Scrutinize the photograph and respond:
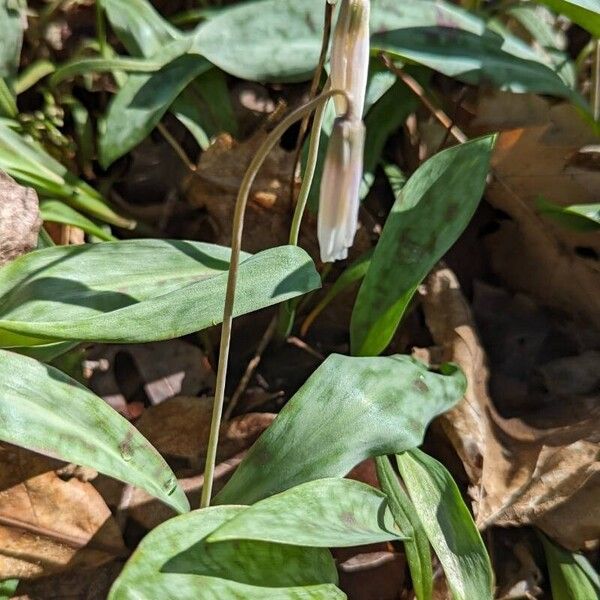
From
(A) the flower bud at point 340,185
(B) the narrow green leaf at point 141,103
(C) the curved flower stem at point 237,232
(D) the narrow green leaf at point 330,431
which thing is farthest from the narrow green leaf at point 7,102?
(A) the flower bud at point 340,185

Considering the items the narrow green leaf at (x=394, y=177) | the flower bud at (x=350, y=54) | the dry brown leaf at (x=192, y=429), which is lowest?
the dry brown leaf at (x=192, y=429)

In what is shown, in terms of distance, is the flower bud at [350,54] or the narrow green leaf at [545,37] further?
the narrow green leaf at [545,37]

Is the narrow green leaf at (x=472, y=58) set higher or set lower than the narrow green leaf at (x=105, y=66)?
higher

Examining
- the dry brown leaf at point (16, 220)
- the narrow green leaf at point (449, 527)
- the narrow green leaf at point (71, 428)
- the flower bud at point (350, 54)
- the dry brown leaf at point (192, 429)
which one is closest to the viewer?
the flower bud at point (350, 54)

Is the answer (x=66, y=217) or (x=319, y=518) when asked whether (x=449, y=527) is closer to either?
(x=319, y=518)

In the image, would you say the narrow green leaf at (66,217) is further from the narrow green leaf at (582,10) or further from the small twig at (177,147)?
the narrow green leaf at (582,10)

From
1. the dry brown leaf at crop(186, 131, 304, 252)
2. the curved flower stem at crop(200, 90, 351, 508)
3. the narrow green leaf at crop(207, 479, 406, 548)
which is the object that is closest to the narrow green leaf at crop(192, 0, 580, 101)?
the dry brown leaf at crop(186, 131, 304, 252)

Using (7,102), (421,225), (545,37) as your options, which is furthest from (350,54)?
(545,37)

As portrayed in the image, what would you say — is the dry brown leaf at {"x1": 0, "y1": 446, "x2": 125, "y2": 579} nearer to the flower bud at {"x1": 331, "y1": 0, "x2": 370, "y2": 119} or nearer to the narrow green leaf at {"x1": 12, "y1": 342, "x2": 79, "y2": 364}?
the narrow green leaf at {"x1": 12, "y1": 342, "x2": 79, "y2": 364}
